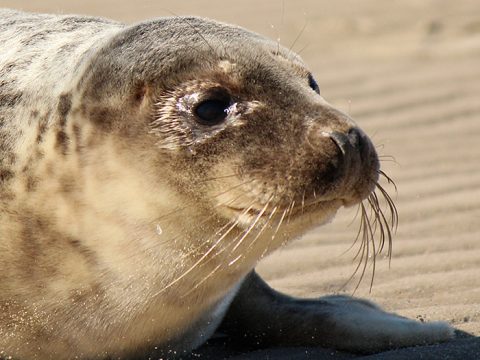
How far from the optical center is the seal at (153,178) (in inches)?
135

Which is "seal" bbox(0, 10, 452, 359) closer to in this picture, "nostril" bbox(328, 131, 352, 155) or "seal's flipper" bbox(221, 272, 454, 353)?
"nostril" bbox(328, 131, 352, 155)

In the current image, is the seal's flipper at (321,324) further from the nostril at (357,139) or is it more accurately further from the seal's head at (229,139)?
the nostril at (357,139)

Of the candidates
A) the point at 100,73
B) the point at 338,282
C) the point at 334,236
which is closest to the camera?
the point at 100,73

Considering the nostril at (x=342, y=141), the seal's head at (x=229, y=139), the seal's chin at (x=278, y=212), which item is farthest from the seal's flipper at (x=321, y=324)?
the nostril at (x=342, y=141)

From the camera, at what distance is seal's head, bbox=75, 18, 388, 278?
3408 millimetres

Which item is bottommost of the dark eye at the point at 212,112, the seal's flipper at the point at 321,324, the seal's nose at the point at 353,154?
the seal's flipper at the point at 321,324

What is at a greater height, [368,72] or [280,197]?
[280,197]

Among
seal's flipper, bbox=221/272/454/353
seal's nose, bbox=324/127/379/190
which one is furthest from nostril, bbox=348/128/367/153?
seal's flipper, bbox=221/272/454/353

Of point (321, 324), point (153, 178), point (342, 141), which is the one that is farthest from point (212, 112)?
point (321, 324)

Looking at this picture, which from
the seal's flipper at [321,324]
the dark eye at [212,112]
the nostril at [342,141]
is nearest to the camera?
the nostril at [342,141]

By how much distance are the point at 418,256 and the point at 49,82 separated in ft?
7.11

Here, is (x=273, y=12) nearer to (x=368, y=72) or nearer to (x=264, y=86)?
(x=368, y=72)

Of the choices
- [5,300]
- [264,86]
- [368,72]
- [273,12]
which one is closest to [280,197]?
[264,86]

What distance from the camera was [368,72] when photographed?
8.31 m
